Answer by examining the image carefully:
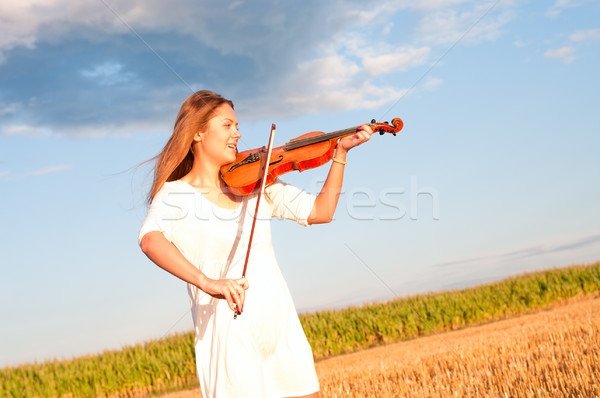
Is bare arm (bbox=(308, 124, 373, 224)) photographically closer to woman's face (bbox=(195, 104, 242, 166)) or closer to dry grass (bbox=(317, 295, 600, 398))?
woman's face (bbox=(195, 104, 242, 166))

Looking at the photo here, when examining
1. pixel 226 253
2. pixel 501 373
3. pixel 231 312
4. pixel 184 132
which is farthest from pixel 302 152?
pixel 501 373

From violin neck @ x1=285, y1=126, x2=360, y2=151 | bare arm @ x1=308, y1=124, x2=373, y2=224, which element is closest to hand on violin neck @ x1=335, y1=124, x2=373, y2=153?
bare arm @ x1=308, y1=124, x2=373, y2=224

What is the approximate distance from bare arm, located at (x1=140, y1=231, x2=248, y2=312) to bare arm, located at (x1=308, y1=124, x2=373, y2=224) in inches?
34.9

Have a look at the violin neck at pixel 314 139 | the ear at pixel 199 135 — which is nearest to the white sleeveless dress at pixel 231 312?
the ear at pixel 199 135

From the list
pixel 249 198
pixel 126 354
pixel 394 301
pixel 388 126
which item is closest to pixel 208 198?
pixel 249 198

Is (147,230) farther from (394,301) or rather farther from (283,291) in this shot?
(394,301)

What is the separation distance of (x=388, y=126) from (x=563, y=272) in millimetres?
20465

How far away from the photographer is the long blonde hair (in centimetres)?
356

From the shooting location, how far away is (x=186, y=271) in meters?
2.96

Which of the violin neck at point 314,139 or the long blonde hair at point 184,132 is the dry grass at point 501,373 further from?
the long blonde hair at point 184,132

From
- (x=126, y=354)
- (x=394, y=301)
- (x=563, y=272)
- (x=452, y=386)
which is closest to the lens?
(x=452, y=386)

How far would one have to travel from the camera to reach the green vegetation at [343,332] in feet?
50.7

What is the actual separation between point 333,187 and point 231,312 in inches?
38.9

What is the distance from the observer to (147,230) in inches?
124
